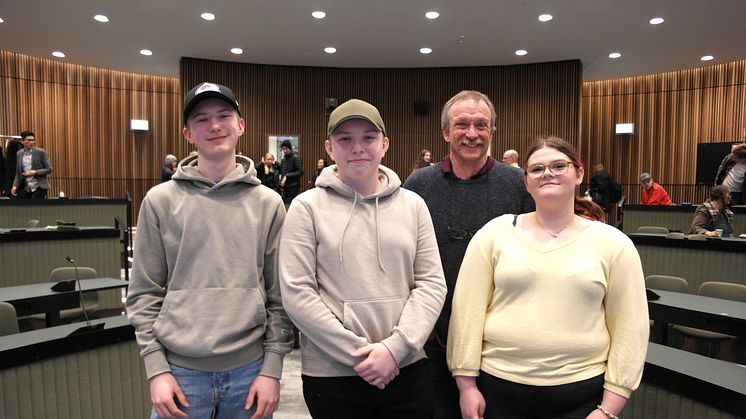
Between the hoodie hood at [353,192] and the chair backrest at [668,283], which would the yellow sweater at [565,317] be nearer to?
the hoodie hood at [353,192]

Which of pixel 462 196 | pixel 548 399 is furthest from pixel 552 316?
pixel 462 196

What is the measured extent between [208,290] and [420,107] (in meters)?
11.0

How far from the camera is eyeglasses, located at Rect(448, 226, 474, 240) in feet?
5.97

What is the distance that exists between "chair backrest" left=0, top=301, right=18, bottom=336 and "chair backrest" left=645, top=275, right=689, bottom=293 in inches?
171

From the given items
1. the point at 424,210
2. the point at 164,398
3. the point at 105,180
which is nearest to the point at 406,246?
the point at 424,210

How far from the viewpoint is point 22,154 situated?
Result: 8180 mm

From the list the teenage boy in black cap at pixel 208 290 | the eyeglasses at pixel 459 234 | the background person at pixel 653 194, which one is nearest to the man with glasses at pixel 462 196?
the eyeglasses at pixel 459 234

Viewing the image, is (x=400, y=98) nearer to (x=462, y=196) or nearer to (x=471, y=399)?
(x=462, y=196)

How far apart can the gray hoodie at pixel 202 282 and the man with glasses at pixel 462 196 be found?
2.03 feet

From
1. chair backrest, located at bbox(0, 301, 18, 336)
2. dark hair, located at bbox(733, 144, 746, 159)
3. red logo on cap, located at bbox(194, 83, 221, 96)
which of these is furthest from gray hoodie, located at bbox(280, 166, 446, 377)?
dark hair, located at bbox(733, 144, 746, 159)

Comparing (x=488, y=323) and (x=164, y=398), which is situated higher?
(x=488, y=323)

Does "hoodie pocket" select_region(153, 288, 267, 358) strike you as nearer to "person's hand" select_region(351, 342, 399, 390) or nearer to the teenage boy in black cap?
the teenage boy in black cap

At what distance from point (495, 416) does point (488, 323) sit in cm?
27

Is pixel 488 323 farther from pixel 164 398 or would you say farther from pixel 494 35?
pixel 494 35
